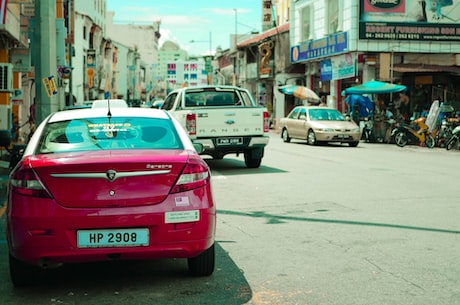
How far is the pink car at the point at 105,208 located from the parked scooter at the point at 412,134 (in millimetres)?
20832

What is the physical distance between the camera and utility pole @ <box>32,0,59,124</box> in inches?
656

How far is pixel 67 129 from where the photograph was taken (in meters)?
5.88

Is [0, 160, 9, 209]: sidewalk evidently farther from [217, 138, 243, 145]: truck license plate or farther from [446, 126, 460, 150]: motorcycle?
[446, 126, 460, 150]: motorcycle

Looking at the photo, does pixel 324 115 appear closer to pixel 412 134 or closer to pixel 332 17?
pixel 412 134

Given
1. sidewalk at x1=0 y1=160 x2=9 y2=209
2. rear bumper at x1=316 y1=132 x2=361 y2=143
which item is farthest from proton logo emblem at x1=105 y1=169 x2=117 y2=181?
rear bumper at x1=316 y1=132 x2=361 y2=143

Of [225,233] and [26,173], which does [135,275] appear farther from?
[225,233]

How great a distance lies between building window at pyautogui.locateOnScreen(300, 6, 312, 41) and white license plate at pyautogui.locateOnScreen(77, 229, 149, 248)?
39.0m

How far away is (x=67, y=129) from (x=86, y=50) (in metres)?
59.2

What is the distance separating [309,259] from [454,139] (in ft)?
→ 59.5

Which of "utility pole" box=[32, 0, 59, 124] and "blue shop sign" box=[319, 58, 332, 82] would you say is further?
"blue shop sign" box=[319, 58, 332, 82]

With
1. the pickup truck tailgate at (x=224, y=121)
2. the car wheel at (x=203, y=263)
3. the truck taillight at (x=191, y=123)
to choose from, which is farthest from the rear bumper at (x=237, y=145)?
the car wheel at (x=203, y=263)

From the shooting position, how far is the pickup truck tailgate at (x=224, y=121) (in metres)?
15.1

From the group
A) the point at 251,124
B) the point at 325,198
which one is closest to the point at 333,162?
the point at 251,124

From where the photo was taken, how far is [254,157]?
613 inches
